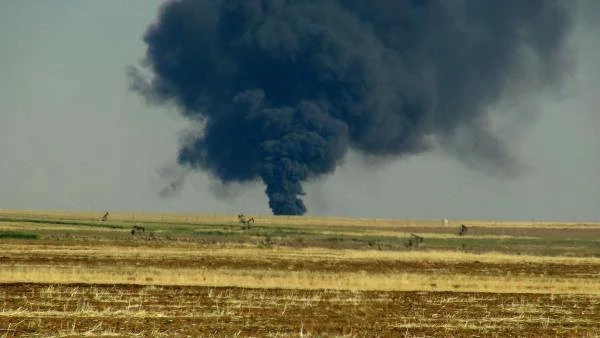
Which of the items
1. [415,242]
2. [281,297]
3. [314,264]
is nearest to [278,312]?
[281,297]

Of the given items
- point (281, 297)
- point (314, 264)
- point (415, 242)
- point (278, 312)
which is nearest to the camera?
point (278, 312)

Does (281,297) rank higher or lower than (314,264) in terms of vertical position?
lower

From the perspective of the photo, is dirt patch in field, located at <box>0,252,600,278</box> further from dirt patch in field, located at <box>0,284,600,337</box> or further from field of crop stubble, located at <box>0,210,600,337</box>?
dirt patch in field, located at <box>0,284,600,337</box>

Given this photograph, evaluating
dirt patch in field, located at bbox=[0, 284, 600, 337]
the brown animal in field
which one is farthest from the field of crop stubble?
the brown animal in field

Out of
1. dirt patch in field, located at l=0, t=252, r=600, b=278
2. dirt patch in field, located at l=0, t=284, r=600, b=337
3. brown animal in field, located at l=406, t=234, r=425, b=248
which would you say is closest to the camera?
dirt patch in field, located at l=0, t=284, r=600, b=337

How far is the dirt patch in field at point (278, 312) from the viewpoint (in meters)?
26.6

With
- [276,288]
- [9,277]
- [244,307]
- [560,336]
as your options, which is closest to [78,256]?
[9,277]

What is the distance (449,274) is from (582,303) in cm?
1642

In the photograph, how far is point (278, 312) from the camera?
3109 centimetres

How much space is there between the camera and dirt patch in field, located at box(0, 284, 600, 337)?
87.1 feet

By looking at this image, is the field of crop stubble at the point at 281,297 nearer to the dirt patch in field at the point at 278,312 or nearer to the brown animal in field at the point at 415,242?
the dirt patch in field at the point at 278,312

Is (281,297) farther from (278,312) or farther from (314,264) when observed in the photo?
(314,264)

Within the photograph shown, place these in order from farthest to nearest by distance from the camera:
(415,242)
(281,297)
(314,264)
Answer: (415,242)
(314,264)
(281,297)

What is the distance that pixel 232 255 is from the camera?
67438 mm
